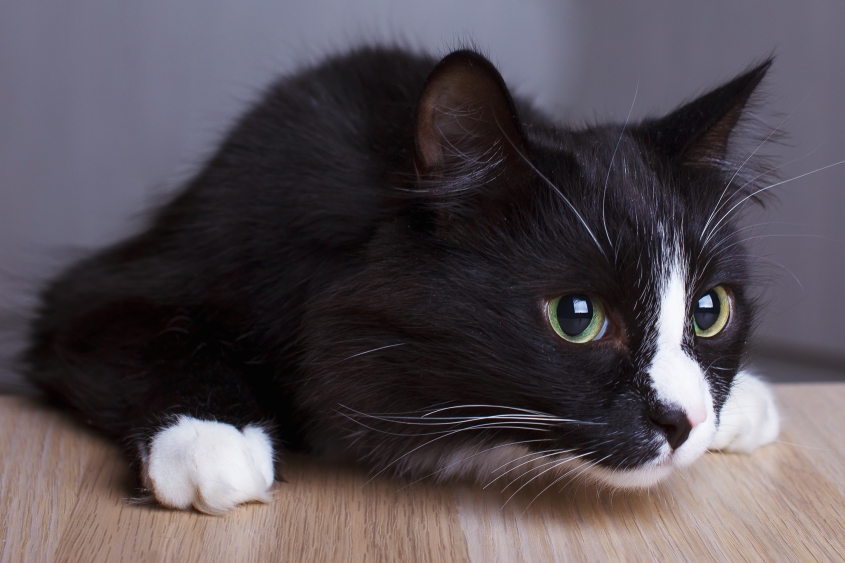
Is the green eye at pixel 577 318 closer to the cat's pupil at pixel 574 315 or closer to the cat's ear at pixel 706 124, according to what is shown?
the cat's pupil at pixel 574 315

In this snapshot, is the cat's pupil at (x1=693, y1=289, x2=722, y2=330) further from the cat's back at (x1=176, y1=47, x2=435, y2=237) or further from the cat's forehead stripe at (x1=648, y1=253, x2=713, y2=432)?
the cat's back at (x1=176, y1=47, x2=435, y2=237)

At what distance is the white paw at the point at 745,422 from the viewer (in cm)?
135

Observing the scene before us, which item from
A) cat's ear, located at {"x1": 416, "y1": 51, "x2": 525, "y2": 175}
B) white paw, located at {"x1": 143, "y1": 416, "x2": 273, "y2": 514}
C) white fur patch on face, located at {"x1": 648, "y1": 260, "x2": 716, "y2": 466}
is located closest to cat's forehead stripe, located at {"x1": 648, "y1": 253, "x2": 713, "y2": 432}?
white fur patch on face, located at {"x1": 648, "y1": 260, "x2": 716, "y2": 466}

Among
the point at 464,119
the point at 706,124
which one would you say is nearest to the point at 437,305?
the point at 464,119

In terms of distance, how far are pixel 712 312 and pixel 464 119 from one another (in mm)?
443

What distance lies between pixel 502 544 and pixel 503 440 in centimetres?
14

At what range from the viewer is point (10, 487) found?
114 cm

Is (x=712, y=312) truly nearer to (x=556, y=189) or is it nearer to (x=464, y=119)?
(x=556, y=189)

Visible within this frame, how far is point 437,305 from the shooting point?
1085 millimetres

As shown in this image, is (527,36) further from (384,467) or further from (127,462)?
(127,462)

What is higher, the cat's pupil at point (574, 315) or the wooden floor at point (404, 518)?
the cat's pupil at point (574, 315)

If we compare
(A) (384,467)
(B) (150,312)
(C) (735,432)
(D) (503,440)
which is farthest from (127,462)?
(C) (735,432)

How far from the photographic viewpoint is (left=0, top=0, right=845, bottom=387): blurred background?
2.02 m

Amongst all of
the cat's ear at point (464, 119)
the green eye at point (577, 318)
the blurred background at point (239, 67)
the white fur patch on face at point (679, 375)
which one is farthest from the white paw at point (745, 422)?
the blurred background at point (239, 67)
